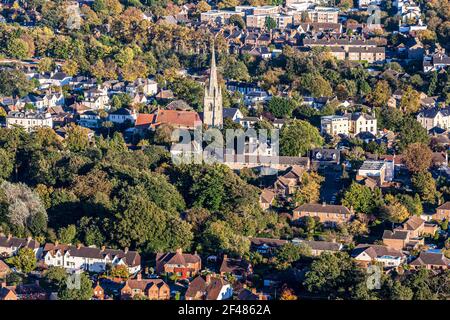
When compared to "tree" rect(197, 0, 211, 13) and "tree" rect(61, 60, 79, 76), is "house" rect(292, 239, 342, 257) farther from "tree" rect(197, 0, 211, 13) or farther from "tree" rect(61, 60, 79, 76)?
"tree" rect(197, 0, 211, 13)

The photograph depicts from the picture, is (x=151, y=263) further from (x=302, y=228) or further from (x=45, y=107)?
(x=45, y=107)

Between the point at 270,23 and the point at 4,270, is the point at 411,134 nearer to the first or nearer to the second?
the point at 4,270

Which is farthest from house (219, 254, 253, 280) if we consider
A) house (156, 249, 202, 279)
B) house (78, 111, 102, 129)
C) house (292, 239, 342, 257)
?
house (78, 111, 102, 129)

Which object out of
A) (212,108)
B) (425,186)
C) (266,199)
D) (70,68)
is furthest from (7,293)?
(70,68)

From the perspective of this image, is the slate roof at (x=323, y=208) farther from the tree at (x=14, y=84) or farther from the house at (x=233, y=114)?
the tree at (x=14, y=84)

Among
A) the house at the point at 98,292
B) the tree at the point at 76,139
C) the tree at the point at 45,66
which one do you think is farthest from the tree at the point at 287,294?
the tree at the point at 45,66

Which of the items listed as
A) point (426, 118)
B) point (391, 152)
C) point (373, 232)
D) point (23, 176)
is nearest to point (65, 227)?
point (23, 176)
